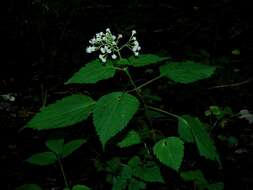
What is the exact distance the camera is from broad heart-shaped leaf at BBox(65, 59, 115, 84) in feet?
6.81

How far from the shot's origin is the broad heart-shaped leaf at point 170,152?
2008 mm

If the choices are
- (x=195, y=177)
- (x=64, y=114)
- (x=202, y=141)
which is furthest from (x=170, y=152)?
(x=195, y=177)

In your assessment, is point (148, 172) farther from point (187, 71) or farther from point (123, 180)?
point (187, 71)

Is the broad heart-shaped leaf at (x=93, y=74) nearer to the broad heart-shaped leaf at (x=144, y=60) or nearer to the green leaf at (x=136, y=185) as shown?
the broad heart-shaped leaf at (x=144, y=60)

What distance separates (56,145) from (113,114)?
1.04 metres

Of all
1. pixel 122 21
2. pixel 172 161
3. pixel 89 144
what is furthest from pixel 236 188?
pixel 122 21

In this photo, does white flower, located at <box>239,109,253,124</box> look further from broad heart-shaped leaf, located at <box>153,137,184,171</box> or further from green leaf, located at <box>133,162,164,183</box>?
broad heart-shaped leaf, located at <box>153,137,184,171</box>

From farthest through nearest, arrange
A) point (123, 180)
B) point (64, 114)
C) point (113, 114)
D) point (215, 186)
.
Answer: point (215, 186) → point (123, 180) → point (64, 114) → point (113, 114)

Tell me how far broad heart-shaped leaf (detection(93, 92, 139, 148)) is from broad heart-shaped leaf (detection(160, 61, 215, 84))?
0.38 m

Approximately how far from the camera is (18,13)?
6.42 meters

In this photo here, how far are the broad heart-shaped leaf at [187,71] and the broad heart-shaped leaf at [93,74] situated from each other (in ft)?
1.26

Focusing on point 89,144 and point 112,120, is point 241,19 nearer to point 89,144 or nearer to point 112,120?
point 89,144

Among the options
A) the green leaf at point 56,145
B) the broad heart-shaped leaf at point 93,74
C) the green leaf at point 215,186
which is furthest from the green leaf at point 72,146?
the green leaf at point 215,186

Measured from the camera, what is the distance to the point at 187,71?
87.0 inches
